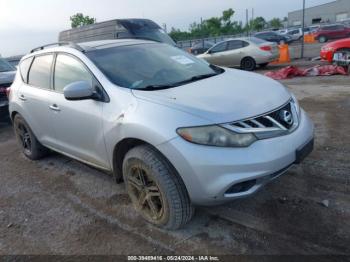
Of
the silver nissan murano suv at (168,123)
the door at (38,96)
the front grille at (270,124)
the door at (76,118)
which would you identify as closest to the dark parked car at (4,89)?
the door at (38,96)

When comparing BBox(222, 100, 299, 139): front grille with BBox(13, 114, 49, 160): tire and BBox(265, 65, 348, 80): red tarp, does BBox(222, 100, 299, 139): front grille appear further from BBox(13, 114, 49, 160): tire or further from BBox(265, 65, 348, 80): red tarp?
BBox(265, 65, 348, 80): red tarp

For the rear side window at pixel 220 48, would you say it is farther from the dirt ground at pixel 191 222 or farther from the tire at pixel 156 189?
the tire at pixel 156 189

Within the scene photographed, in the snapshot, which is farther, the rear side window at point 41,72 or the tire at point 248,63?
the tire at point 248,63

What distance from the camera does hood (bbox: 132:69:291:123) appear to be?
2.63 meters

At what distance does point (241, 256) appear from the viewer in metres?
2.68

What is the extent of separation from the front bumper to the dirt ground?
50cm

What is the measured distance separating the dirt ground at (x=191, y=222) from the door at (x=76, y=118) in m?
0.52

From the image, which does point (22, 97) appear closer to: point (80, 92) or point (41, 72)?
point (41, 72)

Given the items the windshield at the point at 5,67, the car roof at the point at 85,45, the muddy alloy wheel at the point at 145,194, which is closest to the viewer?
the muddy alloy wheel at the point at 145,194

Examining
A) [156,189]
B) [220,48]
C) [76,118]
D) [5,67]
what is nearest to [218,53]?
[220,48]

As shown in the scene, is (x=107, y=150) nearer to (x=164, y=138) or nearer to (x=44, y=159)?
(x=164, y=138)

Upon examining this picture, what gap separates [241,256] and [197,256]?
0.35 meters

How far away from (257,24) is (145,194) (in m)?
64.4

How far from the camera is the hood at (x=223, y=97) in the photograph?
263 centimetres
